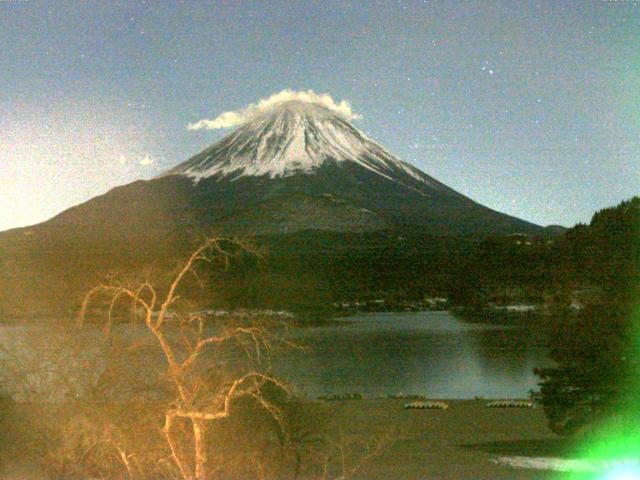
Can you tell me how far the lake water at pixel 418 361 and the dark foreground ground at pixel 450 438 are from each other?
5.58m

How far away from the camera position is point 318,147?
12850 centimetres

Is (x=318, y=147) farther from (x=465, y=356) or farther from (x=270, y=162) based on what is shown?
(x=465, y=356)

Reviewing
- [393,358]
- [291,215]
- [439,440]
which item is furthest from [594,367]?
[291,215]

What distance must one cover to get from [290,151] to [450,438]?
11179cm

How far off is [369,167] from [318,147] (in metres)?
13.5

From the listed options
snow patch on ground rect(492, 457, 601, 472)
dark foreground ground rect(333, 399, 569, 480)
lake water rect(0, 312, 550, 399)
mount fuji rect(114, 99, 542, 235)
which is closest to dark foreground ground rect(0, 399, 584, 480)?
dark foreground ground rect(333, 399, 569, 480)

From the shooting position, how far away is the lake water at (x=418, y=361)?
28.7 meters

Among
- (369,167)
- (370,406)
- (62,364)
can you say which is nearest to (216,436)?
(62,364)

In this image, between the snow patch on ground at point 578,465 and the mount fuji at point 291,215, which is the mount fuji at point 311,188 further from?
the snow patch on ground at point 578,465

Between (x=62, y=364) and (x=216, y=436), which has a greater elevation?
(x=62, y=364)

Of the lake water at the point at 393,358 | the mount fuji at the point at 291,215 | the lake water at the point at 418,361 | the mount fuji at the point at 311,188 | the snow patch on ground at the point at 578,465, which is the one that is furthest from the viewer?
the mount fuji at the point at 311,188

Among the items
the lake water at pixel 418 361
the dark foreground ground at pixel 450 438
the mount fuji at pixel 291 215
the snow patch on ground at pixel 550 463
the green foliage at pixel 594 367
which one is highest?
the mount fuji at pixel 291 215

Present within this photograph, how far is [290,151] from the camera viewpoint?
126 meters

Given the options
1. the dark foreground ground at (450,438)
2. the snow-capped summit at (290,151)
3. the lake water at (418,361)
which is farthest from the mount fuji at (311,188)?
the dark foreground ground at (450,438)
